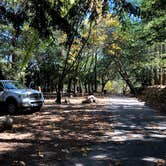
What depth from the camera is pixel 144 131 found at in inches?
556

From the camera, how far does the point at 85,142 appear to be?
11.9 metres

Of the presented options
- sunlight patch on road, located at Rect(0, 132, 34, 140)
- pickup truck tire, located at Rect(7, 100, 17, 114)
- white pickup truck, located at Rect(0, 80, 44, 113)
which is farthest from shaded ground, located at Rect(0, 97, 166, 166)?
pickup truck tire, located at Rect(7, 100, 17, 114)

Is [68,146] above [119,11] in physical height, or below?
below

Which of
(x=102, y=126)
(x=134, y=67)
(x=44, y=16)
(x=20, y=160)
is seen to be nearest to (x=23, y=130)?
(x=102, y=126)

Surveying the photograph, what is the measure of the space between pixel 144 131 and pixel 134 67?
46865mm

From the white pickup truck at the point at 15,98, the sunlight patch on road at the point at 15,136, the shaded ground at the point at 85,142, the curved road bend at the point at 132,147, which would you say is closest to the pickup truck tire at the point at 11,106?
the white pickup truck at the point at 15,98

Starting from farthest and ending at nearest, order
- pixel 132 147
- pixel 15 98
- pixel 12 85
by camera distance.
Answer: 1. pixel 12 85
2. pixel 15 98
3. pixel 132 147

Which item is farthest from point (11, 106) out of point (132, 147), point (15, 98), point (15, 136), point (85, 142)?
point (132, 147)

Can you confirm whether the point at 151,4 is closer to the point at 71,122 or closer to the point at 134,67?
the point at 71,122

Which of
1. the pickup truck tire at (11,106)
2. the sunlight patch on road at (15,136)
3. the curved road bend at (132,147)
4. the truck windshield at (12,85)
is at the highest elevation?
the truck windshield at (12,85)

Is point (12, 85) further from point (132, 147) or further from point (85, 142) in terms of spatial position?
point (132, 147)

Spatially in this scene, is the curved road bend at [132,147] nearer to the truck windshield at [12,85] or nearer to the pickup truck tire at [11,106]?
the pickup truck tire at [11,106]

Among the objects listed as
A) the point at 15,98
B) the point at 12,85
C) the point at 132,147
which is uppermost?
the point at 12,85

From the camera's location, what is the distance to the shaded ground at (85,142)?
30.5 ft
